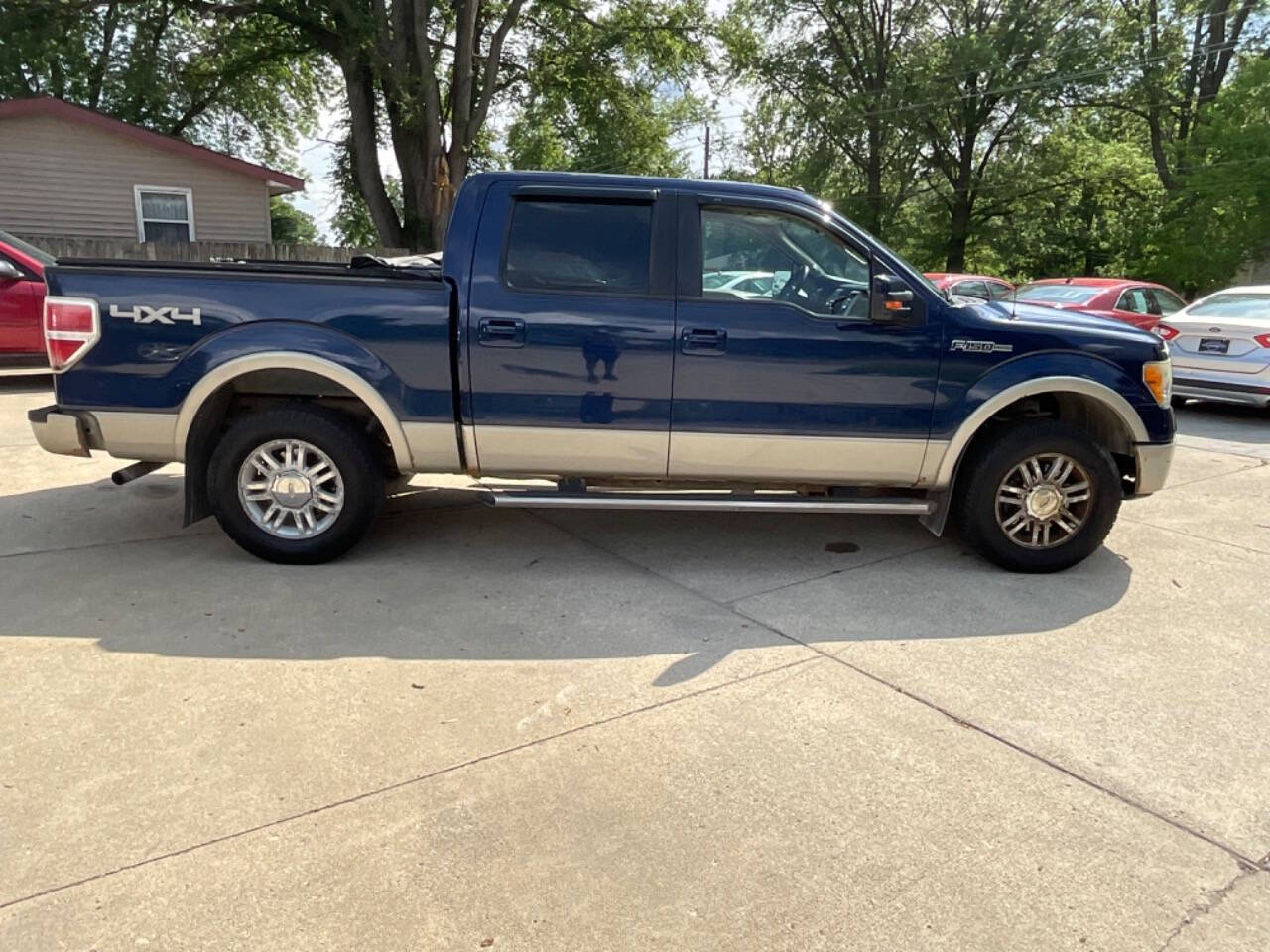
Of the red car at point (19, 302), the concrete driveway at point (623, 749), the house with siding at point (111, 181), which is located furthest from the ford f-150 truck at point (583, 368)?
the house with siding at point (111, 181)

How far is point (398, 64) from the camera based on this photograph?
1872 centimetres

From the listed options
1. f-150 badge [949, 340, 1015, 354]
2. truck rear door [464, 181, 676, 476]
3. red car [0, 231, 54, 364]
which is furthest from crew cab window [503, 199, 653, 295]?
red car [0, 231, 54, 364]

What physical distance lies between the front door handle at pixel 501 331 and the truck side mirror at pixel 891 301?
5.93 ft

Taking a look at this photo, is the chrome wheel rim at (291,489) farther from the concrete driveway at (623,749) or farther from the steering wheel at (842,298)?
the steering wheel at (842,298)

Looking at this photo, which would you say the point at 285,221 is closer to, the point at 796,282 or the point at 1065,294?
the point at 1065,294

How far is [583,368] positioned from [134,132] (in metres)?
15.7

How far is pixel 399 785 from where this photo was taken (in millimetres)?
2842

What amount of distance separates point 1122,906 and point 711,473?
111 inches

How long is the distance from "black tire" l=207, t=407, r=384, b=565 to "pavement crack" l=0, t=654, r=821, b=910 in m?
2.08

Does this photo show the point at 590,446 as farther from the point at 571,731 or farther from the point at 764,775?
the point at 764,775

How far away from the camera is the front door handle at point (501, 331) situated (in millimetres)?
4488

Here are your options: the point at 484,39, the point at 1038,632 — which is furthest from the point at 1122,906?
the point at 484,39

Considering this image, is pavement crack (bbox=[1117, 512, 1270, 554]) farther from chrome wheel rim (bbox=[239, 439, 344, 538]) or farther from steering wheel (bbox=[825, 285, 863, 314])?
chrome wheel rim (bbox=[239, 439, 344, 538])

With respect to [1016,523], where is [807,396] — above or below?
above
